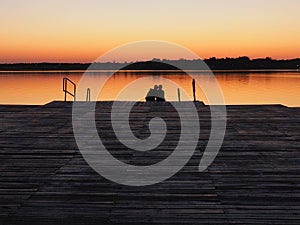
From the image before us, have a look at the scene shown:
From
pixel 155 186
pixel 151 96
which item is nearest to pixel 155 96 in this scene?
pixel 151 96

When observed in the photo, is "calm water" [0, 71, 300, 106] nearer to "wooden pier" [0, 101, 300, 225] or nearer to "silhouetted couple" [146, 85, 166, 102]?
"silhouetted couple" [146, 85, 166, 102]

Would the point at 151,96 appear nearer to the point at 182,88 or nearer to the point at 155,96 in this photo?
the point at 155,96

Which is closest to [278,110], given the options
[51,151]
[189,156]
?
[189,156]

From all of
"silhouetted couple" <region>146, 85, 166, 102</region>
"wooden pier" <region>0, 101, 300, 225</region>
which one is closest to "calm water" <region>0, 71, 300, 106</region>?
"silhouetted couple" <region>146, 85, 166, 102</region>

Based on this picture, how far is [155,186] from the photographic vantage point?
480 cm

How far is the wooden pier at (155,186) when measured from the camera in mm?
3828

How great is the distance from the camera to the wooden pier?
12.6 feet

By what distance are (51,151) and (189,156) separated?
214 centimetres

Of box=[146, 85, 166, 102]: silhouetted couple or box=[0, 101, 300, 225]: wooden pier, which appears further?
box=[146, 85, 166, 102]: silhouetted couple

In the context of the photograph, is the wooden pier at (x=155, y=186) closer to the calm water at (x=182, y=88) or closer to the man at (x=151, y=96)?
the man at (x=151, y=96)

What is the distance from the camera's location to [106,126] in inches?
377

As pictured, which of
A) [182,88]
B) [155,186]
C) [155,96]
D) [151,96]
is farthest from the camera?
[182,88]

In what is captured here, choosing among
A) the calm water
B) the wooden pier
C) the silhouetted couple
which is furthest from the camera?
the calm water

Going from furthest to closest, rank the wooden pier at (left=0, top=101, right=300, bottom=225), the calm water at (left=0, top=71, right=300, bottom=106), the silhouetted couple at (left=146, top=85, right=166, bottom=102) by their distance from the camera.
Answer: the calm water at (left=0, top=71, right=300, bottom=106), the silhouetted couple at (left=146, top=85, right=166, bottom=102), the wooden pier at (left=0, top=101, right=300, bottom=225)
